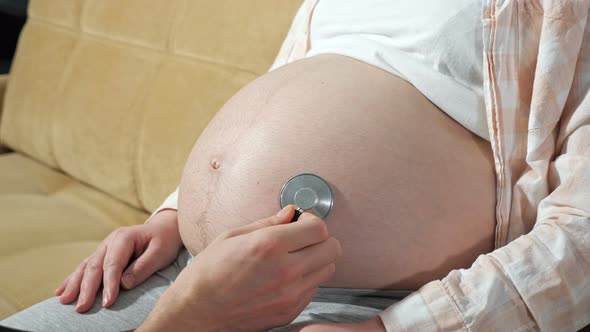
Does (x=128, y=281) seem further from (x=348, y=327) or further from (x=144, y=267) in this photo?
(x=348, y=327)

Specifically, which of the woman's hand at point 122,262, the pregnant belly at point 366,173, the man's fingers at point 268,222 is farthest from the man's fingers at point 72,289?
the man's fingers at point 268,222

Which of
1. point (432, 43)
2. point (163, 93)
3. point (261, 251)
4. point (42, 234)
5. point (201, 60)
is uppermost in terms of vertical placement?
Answer: point (432, 43)

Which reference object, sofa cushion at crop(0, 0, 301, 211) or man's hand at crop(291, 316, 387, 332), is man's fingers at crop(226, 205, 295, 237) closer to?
man's hand at crop(291, 316, 387, 332)

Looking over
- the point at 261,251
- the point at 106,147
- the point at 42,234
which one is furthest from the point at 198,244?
the point at 106,147

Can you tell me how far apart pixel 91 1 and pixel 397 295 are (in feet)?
4.66

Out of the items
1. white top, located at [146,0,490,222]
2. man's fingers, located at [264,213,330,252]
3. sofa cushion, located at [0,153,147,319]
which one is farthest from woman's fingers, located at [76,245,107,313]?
white top, located at [146,0,490,222]

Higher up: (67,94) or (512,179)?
(512,179)

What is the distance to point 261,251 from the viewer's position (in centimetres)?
65

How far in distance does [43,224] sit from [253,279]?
3.11 ft

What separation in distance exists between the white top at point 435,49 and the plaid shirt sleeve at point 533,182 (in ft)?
0.10

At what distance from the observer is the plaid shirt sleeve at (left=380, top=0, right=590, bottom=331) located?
0.71 metres

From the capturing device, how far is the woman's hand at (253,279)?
0.65 metres

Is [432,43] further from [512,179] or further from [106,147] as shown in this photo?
[106,147]

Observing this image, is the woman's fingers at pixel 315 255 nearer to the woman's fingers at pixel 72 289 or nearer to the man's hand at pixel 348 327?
the man's hand at pixel 348 327
